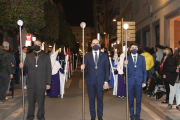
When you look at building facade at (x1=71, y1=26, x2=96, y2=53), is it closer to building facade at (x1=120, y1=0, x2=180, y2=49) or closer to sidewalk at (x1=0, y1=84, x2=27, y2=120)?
building facade at (x1=120, y1=0, x2=180, y2=49)

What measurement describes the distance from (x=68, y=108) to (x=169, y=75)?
132 inches

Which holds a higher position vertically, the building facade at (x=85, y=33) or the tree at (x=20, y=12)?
the building facade at (x=85, y=33)

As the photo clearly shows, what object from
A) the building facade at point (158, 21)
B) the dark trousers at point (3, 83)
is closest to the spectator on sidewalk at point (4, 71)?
the dark trousers at point (3, 83)

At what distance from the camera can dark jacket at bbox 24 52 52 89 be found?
698 centimetres

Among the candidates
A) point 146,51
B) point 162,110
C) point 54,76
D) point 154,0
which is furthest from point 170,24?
point 162,110

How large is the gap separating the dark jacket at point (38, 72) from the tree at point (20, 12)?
8.28m

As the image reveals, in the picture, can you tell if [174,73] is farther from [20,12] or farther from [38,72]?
[20,12]

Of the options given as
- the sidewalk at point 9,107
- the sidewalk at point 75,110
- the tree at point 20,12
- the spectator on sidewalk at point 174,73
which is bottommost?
the sidewalk at point 75,110

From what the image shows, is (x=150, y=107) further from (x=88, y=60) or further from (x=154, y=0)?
(x=154, y=0)

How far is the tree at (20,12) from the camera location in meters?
14.9

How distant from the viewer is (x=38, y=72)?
7.00 meters

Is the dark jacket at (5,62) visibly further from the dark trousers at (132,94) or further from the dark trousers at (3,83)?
the dark trousers at (132,94)

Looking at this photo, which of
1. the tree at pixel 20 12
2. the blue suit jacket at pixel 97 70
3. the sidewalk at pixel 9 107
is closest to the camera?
the blue suit jacket at pixel 97 70

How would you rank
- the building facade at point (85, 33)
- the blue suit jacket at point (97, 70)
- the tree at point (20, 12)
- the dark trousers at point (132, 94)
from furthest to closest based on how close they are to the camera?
the building facade at point (85, 33) < the tree at point (20, 12) < the dark trousers at point (132, 94) < the blue suit jacket at point (97, 70)
